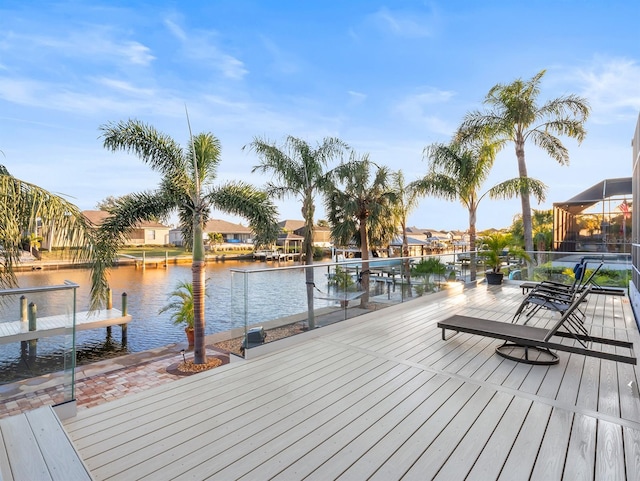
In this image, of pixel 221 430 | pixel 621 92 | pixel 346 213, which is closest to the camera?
pixel 221 430

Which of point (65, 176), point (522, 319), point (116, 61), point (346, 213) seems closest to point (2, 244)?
point (522, 319)

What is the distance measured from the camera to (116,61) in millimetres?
13141

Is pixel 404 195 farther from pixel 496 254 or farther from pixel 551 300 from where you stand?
pixel 551 300

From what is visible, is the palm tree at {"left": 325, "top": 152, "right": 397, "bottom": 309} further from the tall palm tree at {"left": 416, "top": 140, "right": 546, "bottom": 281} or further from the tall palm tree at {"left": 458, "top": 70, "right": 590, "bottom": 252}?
the tall palm tree at {"left": 458, "top": 70, "right": 590, "bottom": 252}

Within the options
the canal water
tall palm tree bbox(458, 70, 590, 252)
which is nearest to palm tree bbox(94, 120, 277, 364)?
the canal water

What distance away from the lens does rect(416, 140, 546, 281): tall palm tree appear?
521 inches

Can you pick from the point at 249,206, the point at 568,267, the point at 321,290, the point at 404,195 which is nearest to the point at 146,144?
the point at 249,206

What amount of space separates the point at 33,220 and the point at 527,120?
16577mm

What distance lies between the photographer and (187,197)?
28.2 feet

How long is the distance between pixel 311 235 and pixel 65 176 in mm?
17896

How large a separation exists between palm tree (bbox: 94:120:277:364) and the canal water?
4.13 feet

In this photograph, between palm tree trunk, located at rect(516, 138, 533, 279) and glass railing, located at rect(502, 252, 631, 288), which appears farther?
palm tree trunk, located at rect(516, 138, 533, 279)

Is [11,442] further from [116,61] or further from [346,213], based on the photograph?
[116,61]

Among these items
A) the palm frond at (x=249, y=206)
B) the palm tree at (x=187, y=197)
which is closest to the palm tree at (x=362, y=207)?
the palm frond at (x=249, y=206)
